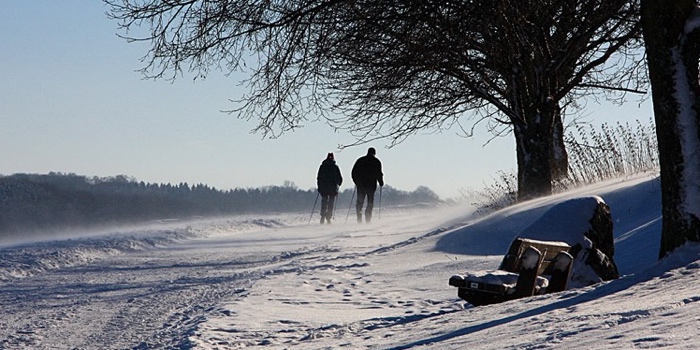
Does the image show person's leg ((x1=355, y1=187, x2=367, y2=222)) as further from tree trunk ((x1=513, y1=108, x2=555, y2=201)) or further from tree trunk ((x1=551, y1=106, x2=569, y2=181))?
tree trunk ((x1=513, y1=108, x2=555, y2=201))

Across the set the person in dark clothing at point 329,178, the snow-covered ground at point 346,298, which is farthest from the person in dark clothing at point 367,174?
the snow-covered ground at point 346,298

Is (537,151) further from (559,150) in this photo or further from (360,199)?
(360,199)

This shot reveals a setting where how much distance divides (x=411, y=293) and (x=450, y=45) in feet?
17.5

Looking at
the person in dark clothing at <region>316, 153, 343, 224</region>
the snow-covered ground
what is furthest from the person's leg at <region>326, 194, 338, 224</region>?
the snow-covered ground

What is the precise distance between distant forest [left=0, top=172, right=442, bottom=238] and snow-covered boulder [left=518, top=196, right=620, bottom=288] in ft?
98.7

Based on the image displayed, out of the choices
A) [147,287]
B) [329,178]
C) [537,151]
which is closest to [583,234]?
[147,287]

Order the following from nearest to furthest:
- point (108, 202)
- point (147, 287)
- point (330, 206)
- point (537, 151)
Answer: point (147, 287) < point (537, 151) < point (330, 206) < point (108, 202)

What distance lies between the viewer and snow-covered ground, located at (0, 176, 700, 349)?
5812 mm

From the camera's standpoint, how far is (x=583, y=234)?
888 centimetres

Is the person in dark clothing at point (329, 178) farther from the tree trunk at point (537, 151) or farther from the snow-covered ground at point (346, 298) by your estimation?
the snow-covered ground at point (346, 298)

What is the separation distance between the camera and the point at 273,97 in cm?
1415

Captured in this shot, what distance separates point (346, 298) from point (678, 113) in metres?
3.60

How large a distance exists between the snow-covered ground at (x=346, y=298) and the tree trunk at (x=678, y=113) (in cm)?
29

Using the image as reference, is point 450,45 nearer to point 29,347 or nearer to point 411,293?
point 411,293
